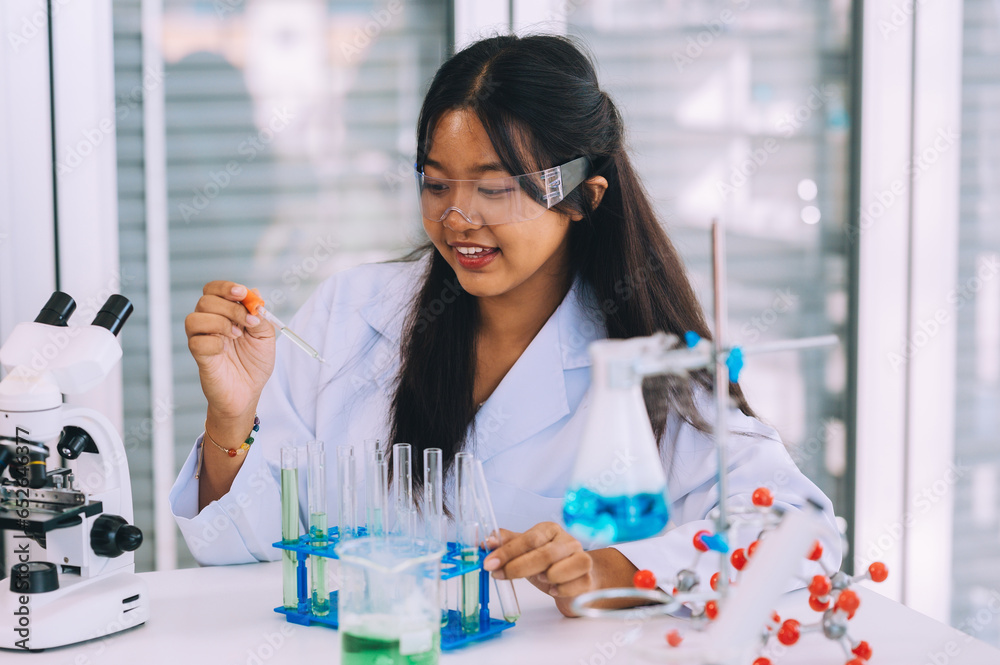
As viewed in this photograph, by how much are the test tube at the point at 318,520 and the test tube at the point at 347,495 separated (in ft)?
0.11

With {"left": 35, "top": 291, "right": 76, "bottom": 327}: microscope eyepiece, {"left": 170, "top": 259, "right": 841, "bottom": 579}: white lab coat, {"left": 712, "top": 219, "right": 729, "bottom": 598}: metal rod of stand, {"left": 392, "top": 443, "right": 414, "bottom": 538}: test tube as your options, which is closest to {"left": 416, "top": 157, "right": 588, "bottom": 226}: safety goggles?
{"left": 170, "top": 259, "right": 841, "bottom": 579}: white lab coat

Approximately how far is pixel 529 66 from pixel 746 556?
1036 millimetres

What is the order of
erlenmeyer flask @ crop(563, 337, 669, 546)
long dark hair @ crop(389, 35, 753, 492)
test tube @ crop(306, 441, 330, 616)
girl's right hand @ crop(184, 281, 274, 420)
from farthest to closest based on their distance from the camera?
long dark hair @ crop(389, 35, 753, 492), girl's right hand @ crop(184, 281, 274, 420), test tube @ crop(306, 441, 330, 616), erlenmeyer flask @ crop(563, 337, 669, 546)

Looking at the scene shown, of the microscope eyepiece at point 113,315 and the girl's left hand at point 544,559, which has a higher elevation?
the microscope eyepiece at point 113,315

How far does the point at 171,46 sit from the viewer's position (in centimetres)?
254

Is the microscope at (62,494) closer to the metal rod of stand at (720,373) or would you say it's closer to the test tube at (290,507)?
the test tube at (290,507)

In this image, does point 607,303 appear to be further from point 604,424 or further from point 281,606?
point 604,424

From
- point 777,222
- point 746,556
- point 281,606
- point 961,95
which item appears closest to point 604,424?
point 746,556

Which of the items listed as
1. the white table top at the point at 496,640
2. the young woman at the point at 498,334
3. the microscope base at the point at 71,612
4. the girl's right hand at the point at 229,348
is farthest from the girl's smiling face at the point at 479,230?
the microscope base at the point at 71,612

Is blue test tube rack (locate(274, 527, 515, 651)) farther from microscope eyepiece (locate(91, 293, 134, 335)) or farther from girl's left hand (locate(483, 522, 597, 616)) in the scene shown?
microscope eyepiece (locate(91, 293, 134, 335))

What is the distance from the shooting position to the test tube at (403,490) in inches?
54.1

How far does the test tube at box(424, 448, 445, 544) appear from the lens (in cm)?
135

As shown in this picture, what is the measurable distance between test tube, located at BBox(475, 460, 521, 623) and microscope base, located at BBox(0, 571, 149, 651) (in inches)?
21.9

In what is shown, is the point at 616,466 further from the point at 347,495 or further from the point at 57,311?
the point at 57,311
